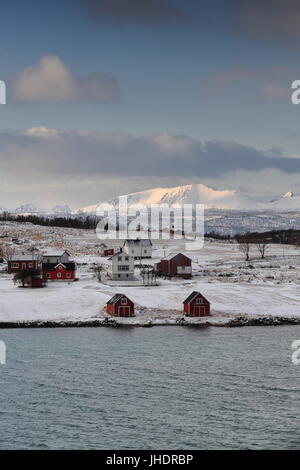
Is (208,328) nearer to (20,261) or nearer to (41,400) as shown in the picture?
(41,400)

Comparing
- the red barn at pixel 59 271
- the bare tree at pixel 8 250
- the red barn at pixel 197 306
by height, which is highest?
the bare tree at pixel 8 250

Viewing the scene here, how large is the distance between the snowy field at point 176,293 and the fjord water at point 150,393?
399 inches

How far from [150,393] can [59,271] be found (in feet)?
151

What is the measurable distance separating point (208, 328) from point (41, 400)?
73.8 feet

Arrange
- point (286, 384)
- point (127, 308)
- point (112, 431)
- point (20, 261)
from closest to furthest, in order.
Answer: point (112, 431) < point (286, 384) < point (127, 308) < point (20, 261)

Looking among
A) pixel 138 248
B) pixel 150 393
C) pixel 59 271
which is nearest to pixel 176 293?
pixel 59 271

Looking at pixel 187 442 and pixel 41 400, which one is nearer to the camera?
pixel 187 442

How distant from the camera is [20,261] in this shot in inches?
3354

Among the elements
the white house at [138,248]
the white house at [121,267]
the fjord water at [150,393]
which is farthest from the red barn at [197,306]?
the white house at [138,248]

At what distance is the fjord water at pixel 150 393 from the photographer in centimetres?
2769

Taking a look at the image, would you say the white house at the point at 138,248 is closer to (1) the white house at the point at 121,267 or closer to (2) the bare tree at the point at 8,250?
(2) the bare tree at the point at 8,250

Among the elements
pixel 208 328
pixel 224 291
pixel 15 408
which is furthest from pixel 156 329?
pixel 15 408

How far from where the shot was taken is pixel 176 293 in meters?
66.6

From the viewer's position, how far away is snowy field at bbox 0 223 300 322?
2288 inches
